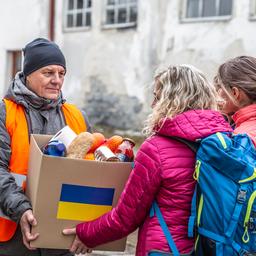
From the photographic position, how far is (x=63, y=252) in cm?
272

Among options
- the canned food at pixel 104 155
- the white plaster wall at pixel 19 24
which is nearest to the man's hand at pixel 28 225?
the canned food at pixel 104 155

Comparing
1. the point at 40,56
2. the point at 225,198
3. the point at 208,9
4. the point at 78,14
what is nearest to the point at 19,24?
the point at 78,14

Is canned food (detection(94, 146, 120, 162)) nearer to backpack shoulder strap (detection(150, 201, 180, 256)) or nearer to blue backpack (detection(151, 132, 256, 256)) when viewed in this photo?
backpack shoulder strap (detection(150, 201, 180, 256))

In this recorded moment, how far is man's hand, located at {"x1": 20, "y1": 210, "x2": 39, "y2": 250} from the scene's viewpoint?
2.38 meters

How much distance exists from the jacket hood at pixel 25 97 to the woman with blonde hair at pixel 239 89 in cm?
86

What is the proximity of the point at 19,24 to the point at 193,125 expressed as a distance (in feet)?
39.9

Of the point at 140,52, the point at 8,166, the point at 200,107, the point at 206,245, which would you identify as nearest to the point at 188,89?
the point at 200,107

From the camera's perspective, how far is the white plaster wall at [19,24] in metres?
13.1

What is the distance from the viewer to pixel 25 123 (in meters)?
2.63

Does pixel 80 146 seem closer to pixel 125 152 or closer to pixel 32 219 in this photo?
pixel 125 152

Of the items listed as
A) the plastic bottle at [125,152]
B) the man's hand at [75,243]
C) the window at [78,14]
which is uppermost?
the window at [78,14]

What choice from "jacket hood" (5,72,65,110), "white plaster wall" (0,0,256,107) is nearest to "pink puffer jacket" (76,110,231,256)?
"jacket hood" (5,72,65,110)

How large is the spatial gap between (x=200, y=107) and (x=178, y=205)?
1.38 feet

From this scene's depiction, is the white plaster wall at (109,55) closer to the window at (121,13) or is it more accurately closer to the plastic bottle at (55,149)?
the window at (121,13)
